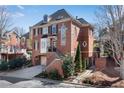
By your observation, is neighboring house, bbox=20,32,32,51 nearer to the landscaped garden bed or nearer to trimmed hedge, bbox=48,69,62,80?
trimmed hedge, bbox=48,69,62,80

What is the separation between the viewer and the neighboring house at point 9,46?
752 cm

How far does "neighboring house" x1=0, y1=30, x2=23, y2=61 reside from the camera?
296 inches

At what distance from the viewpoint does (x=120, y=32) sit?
672 cm

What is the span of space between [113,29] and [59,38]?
2.01 metres

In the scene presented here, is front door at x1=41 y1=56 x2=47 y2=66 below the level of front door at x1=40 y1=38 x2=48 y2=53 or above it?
below

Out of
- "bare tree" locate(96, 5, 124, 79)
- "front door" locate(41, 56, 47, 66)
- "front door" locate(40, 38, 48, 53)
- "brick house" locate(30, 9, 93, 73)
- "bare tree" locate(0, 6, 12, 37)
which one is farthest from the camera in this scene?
"front door" locate(40, 38, 48, 53)

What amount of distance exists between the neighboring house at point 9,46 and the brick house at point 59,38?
1.89 feet

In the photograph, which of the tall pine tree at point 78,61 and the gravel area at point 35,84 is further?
the tall pine tree at point 78,61

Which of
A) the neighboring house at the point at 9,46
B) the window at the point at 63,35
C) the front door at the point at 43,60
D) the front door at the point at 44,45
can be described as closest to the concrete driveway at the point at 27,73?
the front door at the point at 43,60

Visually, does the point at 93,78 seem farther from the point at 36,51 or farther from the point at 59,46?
the point at 36,51

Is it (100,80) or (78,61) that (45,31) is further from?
(100,80)

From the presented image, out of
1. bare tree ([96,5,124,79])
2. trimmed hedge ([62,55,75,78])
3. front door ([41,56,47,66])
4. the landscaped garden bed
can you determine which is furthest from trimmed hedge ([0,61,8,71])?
bare tree ([96,5,124,79])

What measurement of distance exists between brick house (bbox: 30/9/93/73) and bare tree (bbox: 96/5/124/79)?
0.41 metres

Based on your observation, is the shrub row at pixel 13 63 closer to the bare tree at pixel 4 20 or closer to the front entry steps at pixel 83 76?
the bare tree at pixel 4 20
